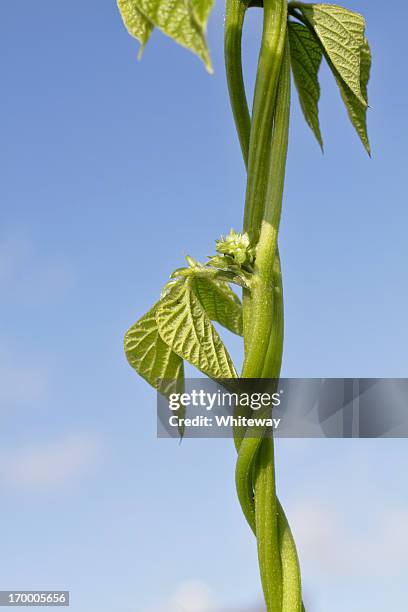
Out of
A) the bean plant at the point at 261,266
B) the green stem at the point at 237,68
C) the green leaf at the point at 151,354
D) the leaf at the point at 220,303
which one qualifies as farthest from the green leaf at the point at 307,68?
the green leaf at the point at 151,354

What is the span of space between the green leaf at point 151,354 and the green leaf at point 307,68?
44 cm

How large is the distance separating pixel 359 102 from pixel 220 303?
0.40 m

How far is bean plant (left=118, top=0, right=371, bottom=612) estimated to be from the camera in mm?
1098

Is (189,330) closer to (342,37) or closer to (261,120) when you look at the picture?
(261,120)

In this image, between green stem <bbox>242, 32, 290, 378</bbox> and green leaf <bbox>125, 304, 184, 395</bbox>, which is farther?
green leaf <bbox>125, 304, 184, 395</bbox>

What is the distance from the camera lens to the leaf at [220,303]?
4.31ft

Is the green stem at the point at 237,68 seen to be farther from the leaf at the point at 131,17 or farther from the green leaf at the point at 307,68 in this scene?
the leaf at the point at 131,17

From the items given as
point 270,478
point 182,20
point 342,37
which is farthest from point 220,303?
point 182,20

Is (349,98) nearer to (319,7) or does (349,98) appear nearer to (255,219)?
(319,7)

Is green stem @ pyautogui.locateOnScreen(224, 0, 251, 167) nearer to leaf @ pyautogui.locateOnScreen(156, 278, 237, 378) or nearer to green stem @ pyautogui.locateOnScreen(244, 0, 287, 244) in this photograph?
green stem @ pyautogui.locateOnScreen(244, 0, 287, 244)

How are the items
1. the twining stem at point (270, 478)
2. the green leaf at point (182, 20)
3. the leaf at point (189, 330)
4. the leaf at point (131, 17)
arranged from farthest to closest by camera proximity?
the leaf at point (189, 330) < the twining stem at point (270, 478) < the leaf at point (131, 17) < the green leaf at point (182, 20)

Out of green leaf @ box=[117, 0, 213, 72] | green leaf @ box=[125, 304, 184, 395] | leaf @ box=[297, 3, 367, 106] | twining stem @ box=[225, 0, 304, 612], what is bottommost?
twining stem @ box=[225, 0, 304, 612]

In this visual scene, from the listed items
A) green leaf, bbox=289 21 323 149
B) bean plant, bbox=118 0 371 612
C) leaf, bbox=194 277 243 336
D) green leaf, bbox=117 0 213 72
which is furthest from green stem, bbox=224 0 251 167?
green leaf, bbox=117 0 213 72

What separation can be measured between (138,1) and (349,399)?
815mm
